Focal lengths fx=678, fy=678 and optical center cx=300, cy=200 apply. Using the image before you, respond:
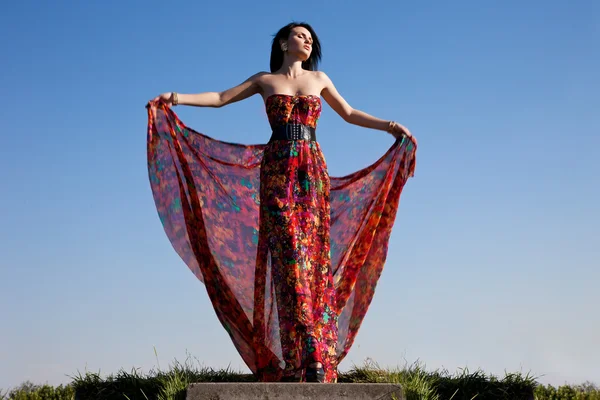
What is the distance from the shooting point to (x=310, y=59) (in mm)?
5648

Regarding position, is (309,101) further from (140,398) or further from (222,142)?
(140,398)

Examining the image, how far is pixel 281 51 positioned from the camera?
5.57m

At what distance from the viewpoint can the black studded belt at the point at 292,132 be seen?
5.16m

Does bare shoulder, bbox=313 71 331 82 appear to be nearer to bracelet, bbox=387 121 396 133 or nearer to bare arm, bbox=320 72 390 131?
bare arm, bbox=320 72 390 131

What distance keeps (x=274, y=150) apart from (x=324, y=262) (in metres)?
0.93

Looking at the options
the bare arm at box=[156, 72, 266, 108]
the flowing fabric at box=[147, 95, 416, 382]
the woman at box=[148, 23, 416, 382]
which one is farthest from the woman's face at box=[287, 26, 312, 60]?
the flowing fabric at box=[147, 95, 416, 382]

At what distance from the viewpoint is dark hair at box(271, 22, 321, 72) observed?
555 centimetres

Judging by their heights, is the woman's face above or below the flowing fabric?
above

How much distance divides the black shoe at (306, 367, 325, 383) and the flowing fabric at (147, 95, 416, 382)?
12 centimetres

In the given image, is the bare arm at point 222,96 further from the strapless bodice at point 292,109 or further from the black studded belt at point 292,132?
the black studded belt at point 292,132

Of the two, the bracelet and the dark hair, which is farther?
the bracelet

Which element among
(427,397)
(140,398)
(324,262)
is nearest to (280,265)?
(324,262)

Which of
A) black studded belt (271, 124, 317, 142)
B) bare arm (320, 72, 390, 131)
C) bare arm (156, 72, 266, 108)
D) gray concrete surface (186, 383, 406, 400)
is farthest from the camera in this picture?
bare arm (320, 72, 390, 131)

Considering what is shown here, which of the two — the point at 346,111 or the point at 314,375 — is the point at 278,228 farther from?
the point at 346,111
